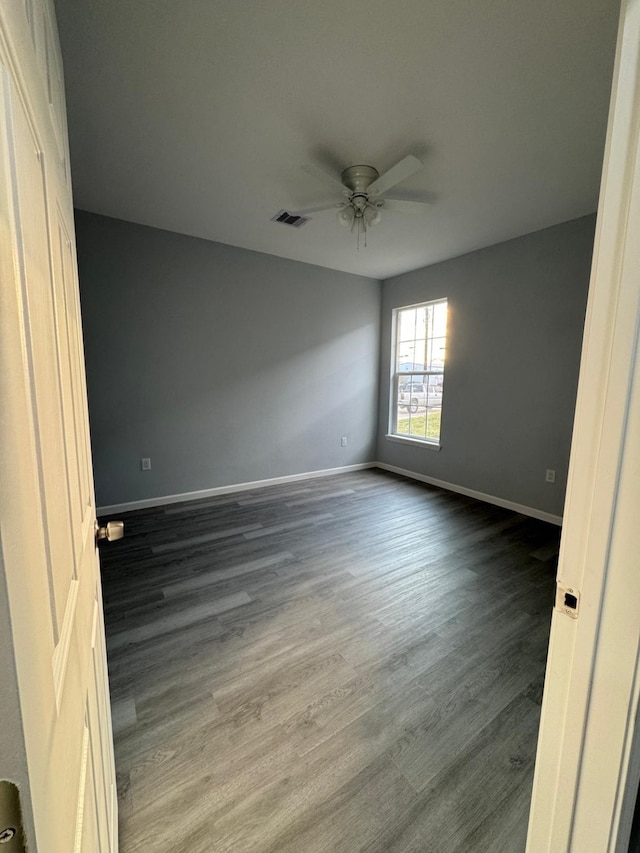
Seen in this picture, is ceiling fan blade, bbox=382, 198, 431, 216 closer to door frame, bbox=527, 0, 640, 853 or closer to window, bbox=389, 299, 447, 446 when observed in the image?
window, bbox=389, 299, 447, 446

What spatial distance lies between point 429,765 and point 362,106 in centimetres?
289

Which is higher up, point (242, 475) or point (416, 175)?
point (416, 175)

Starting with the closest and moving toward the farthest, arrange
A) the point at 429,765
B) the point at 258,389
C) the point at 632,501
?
the point at 632,501, the point at 429,765, the point at 258,389

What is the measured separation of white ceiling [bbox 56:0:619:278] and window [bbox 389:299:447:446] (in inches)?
62.2

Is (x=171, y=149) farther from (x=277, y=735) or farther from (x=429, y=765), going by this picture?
(x=429, y=765)

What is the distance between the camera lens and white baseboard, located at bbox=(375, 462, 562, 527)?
128 inches

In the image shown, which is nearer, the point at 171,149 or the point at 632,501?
the point at 632,501

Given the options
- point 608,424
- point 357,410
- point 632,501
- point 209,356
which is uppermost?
point 209,356

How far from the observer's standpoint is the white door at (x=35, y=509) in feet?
0.81

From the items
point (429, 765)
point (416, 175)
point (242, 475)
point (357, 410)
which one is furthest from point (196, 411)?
point (429, 765)

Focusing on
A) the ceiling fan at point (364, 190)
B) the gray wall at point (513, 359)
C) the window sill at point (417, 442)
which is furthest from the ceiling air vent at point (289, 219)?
the window sill at point (417, 442)

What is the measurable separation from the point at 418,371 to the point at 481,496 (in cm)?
174

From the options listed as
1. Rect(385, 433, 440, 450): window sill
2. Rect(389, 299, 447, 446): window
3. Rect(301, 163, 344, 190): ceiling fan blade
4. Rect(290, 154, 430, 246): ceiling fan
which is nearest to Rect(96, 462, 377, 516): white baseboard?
Rect(385, 433, 440, 450): window sill

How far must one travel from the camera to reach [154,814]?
3.46ft
